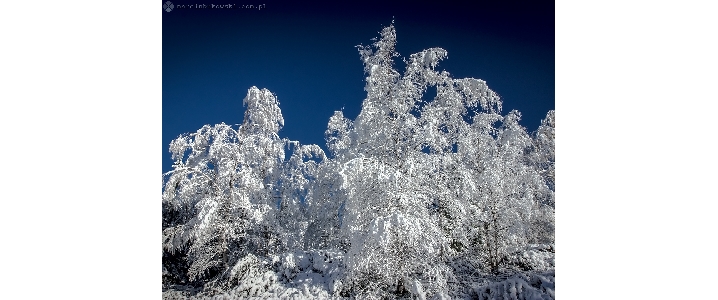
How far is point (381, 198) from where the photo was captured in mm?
5695

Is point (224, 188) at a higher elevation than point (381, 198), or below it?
higher

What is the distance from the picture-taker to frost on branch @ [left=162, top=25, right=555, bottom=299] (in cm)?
576

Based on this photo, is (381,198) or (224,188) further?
(224,188)

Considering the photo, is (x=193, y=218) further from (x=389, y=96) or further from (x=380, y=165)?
(x=389, y=96)

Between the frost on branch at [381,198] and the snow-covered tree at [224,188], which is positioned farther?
the snow-covered tree at [224,188]

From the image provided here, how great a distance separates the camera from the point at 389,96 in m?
6.03

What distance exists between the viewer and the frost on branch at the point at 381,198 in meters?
5.76

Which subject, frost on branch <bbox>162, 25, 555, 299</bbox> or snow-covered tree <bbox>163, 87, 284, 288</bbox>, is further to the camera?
snow-covered tree <bbox>163, 87, 284, 288</bbox>
